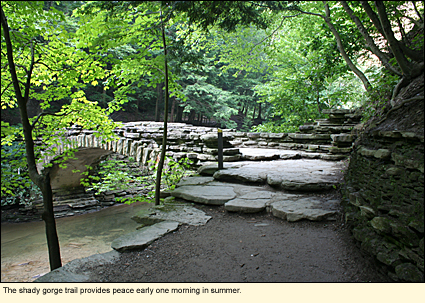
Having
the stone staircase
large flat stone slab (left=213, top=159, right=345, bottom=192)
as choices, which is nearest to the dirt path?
large flat stone slab (left=213, top=159, right=345, bottom=192)

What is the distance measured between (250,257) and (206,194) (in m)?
1.63

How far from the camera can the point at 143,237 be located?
7.98 ft

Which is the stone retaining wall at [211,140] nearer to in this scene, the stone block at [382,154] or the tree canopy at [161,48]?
the tree canopy at [161,48]

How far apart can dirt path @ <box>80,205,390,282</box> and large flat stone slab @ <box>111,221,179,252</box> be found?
2.4 inches

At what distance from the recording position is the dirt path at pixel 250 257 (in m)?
1.69

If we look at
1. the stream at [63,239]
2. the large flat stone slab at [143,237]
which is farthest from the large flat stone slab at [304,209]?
the stream at [63,239]

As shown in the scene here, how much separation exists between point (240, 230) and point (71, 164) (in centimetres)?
1067

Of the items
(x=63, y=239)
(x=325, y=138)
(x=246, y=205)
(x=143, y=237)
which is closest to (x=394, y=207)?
(x=246, y=205)

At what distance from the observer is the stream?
227 inches

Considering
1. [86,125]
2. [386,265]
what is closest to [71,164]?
[86,125]

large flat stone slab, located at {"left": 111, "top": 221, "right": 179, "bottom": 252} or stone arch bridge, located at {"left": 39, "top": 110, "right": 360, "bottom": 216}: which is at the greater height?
stone arch bridge, located at {"left": 39, "top": 110, "right": 360, "bottom": 216}

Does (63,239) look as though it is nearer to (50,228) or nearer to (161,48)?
(50,228)

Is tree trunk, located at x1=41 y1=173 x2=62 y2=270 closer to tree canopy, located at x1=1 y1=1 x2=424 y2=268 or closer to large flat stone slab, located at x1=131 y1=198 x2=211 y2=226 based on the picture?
tree canopy, located at x1=1 y1=1 x2=424 y2=268

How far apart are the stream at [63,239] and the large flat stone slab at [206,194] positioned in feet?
11.2
